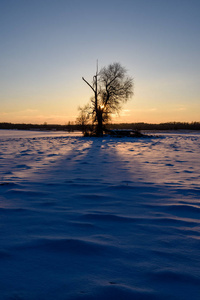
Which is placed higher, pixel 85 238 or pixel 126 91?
pixel 126 91

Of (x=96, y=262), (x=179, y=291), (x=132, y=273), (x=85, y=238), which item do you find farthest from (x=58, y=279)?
(x=179, y=291)

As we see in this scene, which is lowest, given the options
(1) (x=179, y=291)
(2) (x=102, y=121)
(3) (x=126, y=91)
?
(1) (x=179, y=291)

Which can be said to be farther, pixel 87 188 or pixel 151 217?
pixel 87 188

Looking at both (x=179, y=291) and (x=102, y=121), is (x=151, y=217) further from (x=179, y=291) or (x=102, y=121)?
(x=102, y=121)

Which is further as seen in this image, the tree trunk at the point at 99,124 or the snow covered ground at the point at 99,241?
the tree trunk at the point at 99,124

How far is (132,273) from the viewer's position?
188 centimetres

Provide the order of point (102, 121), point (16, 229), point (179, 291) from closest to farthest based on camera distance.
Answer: point (179, 291), point (16, 229), point (102, 121)

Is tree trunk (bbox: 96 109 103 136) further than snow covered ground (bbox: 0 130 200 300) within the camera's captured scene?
Yes

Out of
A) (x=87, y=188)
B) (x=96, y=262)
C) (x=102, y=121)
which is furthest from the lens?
(x=102, y=121)

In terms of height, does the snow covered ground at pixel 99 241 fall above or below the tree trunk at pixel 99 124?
below

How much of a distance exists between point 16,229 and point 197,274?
6.32ft

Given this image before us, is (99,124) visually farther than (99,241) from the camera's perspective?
Yes

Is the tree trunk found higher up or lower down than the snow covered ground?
higher up

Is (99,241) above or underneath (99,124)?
underneath
